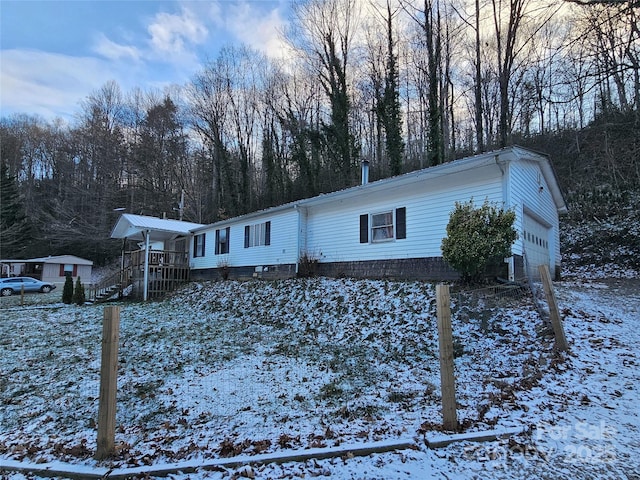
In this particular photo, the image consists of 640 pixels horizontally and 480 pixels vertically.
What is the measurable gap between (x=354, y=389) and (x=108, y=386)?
9.90ft

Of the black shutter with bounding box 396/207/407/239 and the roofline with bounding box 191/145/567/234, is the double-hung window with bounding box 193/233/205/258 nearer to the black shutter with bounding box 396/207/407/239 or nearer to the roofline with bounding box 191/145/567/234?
the roofline with bounding box 191/145/567/234

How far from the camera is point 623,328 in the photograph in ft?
22.2

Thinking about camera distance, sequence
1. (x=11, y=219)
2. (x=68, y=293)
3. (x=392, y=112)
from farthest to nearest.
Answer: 1. (x=11, y=219)
2. (x=392, y=112)
3. (x=68, y=293)

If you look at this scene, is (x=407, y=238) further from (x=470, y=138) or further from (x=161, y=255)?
(x=470, y=138)

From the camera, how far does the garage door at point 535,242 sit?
1084cm

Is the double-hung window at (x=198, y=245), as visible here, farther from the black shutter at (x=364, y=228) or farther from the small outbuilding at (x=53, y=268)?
the small outbuilding at (x=53, y=268)

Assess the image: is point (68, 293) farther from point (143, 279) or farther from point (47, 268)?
point (47, 268)

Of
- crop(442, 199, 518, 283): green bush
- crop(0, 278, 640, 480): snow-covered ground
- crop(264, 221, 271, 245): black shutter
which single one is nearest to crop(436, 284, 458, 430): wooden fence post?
crop(0, 278, 640, 480): snow-covered ground

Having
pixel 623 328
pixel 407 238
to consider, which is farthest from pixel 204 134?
pixel 623 328

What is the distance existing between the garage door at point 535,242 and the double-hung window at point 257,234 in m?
9.60

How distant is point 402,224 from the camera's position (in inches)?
452

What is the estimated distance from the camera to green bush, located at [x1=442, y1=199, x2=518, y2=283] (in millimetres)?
8430

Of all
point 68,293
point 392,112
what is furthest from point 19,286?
point 392,112

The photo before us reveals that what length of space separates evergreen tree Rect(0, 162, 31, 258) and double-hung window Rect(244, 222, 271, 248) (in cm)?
2596
